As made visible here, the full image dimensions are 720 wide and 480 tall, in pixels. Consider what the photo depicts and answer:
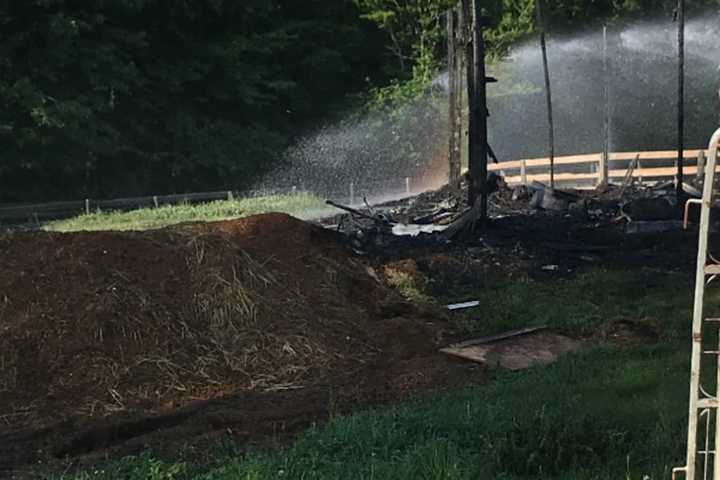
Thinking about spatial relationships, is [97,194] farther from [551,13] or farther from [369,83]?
[551,13]

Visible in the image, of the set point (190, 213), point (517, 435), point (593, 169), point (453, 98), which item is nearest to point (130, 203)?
point (190, 213)

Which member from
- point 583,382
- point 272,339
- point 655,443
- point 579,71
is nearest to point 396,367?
point 272,339

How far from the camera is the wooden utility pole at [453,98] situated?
19.7 meters

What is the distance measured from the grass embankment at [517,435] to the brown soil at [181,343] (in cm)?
73

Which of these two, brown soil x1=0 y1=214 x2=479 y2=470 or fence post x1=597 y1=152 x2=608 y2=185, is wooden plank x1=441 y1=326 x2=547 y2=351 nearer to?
brown soil x1=0 y1=214 x2=479 y2=470

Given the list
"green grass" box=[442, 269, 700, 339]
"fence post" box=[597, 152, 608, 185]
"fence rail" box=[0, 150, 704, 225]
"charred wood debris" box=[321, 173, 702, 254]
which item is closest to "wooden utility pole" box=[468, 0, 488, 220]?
"charred wood debris" box=[321, 173, 702, 254]

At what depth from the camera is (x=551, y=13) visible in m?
38.3

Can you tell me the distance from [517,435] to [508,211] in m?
13.9

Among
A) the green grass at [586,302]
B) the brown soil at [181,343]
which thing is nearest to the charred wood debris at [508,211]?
the green grass at [586,302]

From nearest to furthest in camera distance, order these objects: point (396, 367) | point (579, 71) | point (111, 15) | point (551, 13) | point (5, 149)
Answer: point (396, 367), point (5, 149), point (111, 15), point (551, 13), point (579, 71)

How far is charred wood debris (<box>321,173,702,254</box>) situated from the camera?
47.0 ft

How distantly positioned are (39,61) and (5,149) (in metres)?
3.00

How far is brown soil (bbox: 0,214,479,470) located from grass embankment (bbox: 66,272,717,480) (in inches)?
28.7

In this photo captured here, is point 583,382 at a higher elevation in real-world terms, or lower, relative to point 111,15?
lower
